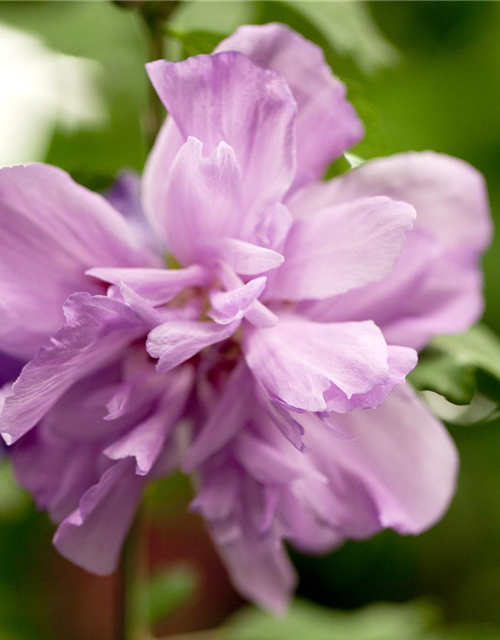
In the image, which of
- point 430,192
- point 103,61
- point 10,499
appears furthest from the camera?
point 10,499

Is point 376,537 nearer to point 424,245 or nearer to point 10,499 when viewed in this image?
point 10,499

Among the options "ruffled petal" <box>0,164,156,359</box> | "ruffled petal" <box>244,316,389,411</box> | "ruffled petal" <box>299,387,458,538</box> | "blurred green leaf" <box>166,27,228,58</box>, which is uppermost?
"blurred green leaf" <box>166,27,228,58</box>

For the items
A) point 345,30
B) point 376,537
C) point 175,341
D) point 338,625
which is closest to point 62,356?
point 175,341

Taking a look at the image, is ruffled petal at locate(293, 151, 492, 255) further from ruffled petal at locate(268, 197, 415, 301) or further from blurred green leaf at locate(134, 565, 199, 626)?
blurred green leaf at locate(134, 565, 199, 626)

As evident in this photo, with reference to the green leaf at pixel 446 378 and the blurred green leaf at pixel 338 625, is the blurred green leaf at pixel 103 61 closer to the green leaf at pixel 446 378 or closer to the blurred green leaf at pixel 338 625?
the green leaf at pixel 446 378

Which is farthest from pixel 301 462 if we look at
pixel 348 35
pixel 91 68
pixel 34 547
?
pixel 34 547

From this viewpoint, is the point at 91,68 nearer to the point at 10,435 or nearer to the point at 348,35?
the point at 348,35

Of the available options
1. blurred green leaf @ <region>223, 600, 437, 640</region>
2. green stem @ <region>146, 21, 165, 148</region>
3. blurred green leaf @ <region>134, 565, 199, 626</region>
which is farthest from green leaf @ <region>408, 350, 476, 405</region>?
blurred green leaf @ <region>223, 600, 437, 640</region>
